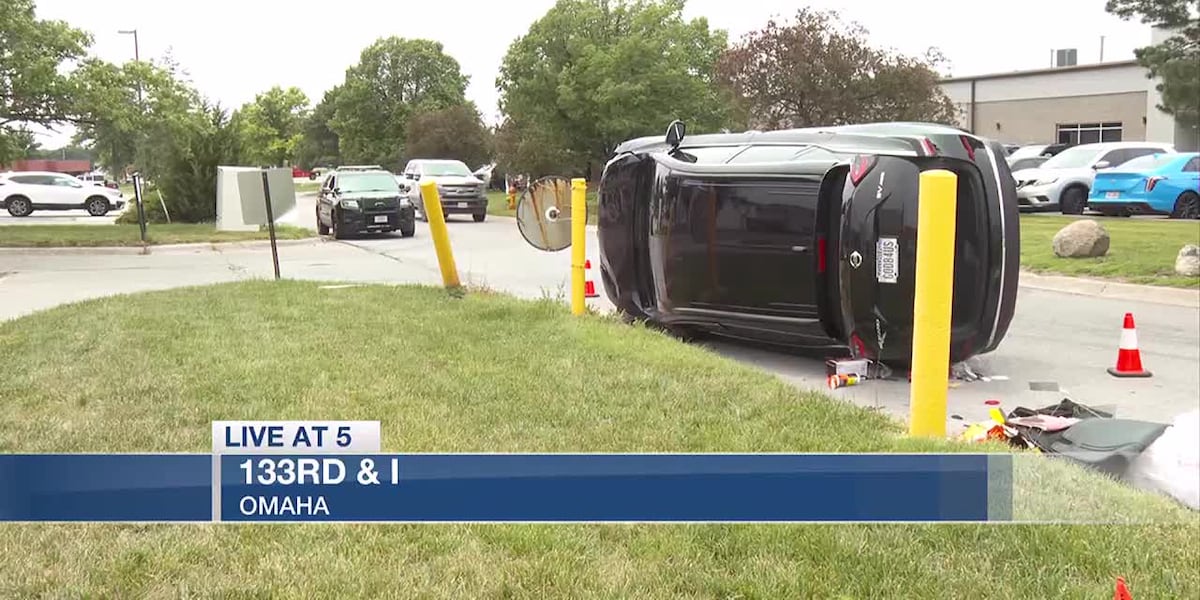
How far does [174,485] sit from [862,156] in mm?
5277

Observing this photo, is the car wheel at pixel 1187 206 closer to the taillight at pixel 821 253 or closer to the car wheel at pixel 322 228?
the taillight at pixel 821 253

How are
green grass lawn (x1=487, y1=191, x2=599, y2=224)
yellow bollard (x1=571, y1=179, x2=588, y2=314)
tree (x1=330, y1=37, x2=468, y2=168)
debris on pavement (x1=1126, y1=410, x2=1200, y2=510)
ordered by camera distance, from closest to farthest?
debris on pavement (x1=1126, y1=410, x2=1200, y2=510), tree (x1=330, y1=37, x2=468, y2=168), yellow bollard (x1=571, y1=179, x2=588, y2=314), green grass lawn (x1=487, y1=191, x2=599, y2=224)

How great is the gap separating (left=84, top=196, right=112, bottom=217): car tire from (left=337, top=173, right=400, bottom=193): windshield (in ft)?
52.8

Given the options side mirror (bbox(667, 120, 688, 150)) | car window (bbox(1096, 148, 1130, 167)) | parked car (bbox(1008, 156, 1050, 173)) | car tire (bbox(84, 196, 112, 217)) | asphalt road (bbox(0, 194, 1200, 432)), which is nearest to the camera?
asphalt road (bbox(0, 194, 1200, 432))

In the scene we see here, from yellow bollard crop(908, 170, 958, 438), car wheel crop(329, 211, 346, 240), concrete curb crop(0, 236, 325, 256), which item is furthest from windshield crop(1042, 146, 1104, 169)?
yellow bollard crop(908, 170, 958, 438)

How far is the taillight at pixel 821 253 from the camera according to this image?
7.00 m

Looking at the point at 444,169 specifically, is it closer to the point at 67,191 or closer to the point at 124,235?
the point at 124,235

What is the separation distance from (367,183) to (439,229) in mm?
13372

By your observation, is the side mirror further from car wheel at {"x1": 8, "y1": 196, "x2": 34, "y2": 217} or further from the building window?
the building window

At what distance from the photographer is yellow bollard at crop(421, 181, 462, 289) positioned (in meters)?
9.76

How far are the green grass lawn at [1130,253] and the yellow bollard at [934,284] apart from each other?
8290mm

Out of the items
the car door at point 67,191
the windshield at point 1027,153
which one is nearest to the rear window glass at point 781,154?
the windshield at point 1027,153

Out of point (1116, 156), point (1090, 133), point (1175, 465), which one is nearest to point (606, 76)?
point (1116, 156)

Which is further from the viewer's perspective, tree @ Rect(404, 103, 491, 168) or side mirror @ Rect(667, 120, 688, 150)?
side mirror @ Rect(667, 120, 688, 150)
